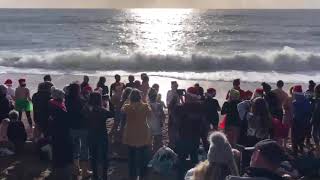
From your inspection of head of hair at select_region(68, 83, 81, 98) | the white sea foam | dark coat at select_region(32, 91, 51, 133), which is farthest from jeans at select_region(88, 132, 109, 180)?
the white sea foam

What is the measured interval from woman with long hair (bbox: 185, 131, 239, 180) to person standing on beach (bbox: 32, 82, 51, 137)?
5121mm

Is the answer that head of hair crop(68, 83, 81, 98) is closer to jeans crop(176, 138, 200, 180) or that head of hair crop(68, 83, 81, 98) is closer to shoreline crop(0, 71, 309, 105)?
jeans crop(176, 138, 200, 180)

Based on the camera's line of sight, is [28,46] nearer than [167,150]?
No

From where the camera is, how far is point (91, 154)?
828 cm

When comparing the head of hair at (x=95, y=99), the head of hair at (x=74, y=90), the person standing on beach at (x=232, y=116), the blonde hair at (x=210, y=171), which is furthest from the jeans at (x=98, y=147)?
the blonde hair at (x=210, y=171)

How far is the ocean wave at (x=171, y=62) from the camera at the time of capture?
101 feet

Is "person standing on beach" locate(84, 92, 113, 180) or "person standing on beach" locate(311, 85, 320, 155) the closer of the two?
"person standing on beach" locate(84, 92, 113, 180)

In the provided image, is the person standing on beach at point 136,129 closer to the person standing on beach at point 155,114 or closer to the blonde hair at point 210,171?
the person standing on beach at point 155,114

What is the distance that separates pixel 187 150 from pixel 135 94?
46.5 inches

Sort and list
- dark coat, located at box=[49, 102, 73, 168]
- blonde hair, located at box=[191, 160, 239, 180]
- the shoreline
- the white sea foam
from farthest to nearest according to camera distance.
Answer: the white sea foam < the shoreline < dark coat, located at box=[49, 102, 73, 168] < blonde hair, located at box=[191, 160, 239, 180]

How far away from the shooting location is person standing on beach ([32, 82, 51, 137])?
31.1 feet

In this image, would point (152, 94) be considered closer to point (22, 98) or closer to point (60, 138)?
point (60, 138)

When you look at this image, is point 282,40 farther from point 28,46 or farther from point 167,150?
point 167,150

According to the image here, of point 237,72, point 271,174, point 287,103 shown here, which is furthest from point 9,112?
point 237,72
